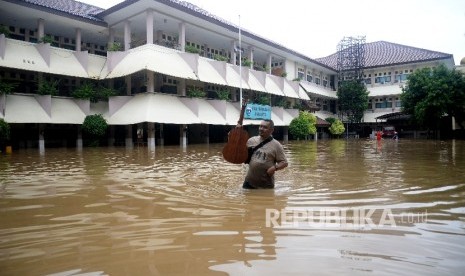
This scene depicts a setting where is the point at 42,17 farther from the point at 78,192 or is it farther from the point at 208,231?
the point at 208,231

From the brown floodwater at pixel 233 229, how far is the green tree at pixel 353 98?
4112 centimetres

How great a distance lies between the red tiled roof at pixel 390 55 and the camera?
1716 inches

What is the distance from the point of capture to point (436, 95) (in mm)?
31609

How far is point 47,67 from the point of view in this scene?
21156 mm

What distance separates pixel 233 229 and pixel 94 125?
2033 cm

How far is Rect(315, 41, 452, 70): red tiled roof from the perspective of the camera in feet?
143

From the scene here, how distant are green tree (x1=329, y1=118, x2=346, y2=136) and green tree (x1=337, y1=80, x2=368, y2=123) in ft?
11.7

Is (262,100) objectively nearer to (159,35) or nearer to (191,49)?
(191,49)

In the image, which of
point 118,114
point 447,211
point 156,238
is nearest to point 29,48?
point 118,114

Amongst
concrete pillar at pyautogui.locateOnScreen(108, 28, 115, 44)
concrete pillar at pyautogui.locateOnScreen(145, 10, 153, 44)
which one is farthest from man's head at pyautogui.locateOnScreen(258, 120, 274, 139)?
concrete pillar at pyautogui.locateOnScreen(108, 28, 115, 44)

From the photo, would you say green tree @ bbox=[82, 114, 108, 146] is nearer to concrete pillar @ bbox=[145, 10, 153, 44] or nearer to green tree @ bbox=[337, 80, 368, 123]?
concrete pillar @ bbox=[145, 10, 153, 44]

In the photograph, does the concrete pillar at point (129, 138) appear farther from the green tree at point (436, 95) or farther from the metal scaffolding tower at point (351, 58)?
the metal scaffolding tower at point (351, 58)

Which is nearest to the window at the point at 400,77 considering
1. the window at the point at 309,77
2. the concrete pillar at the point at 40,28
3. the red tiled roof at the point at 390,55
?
the red tiled roof at the point at 390,55

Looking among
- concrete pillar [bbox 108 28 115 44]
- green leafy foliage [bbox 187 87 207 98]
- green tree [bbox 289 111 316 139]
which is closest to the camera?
green leafy foliage [bbox 187 87 207 98]
